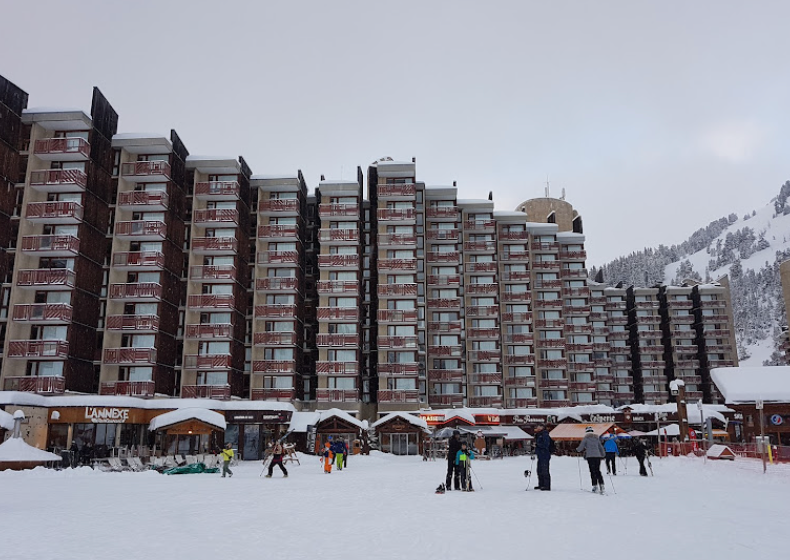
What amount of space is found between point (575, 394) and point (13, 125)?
6451 cm

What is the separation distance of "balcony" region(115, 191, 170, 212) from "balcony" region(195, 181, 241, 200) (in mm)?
5475

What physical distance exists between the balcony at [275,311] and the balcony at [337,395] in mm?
7825

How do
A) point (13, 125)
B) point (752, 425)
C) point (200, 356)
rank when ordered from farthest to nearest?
point (200, 356), point (13, 125), point (752, 425)

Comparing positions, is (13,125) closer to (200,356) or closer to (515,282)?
(200,356)

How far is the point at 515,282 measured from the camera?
263ft

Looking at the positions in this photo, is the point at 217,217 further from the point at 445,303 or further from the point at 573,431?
Result: the point at 573,431

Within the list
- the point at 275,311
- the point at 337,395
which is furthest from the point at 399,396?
the point at 275,311

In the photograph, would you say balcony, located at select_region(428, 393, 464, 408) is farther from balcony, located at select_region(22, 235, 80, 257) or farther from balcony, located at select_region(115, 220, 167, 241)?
balcony, located at select_region(22, 235, 80, 257)

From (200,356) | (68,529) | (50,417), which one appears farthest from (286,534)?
(200,356)

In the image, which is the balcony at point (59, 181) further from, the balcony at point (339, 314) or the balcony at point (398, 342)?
the balcony at point (398, 342)

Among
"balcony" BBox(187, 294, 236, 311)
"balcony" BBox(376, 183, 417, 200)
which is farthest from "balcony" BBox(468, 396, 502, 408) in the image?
"balcony" BBox(187, 294, 236, 311)

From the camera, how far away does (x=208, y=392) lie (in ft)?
189

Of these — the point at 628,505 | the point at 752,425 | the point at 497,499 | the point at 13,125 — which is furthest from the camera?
the point at 13,125

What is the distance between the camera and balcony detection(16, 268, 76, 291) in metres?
50.1
